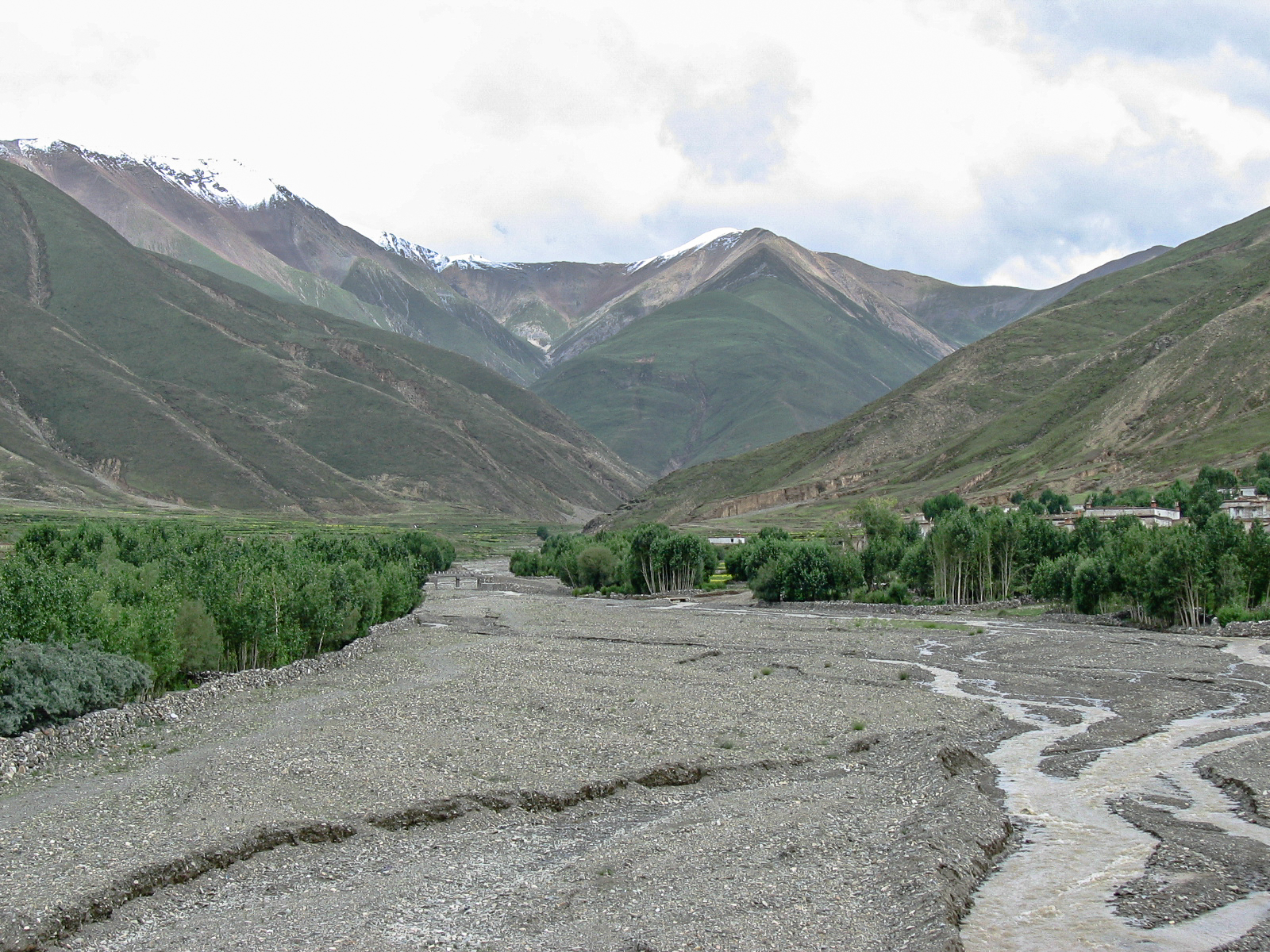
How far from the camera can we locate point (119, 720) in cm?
3753

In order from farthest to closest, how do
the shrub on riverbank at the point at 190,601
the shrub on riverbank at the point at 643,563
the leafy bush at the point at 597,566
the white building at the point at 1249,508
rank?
the leafy bush at the point at 597,566 < the shrub on riverbank at the point at 643,563 < the white building at the point at 1249,508 < the shrub on riverbank at the point at 190,601

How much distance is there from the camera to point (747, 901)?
2047cm

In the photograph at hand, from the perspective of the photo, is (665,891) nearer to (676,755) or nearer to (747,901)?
(747,901)

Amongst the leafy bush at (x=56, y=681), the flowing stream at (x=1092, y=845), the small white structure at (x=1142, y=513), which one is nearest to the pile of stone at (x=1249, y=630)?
the flowing stream at (x=1092, y=845)

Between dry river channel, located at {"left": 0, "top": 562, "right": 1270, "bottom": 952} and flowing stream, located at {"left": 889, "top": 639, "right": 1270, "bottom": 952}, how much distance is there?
0.10 metres

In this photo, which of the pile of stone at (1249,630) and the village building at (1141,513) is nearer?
the pile of stone at (1249,630)

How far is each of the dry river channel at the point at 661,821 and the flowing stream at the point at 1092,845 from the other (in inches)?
4.0

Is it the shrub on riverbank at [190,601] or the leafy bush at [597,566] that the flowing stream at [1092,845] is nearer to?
the shrub on riverbank at [190,601]

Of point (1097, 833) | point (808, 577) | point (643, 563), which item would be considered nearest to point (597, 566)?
point (643, 563)

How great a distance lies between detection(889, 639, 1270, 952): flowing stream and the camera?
19.2 m

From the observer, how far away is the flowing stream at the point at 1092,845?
19.2 metres

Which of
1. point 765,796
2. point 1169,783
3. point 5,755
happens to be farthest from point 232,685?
point 1169,783

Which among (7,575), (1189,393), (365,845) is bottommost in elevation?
(365,845)

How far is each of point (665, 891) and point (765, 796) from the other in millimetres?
8062
